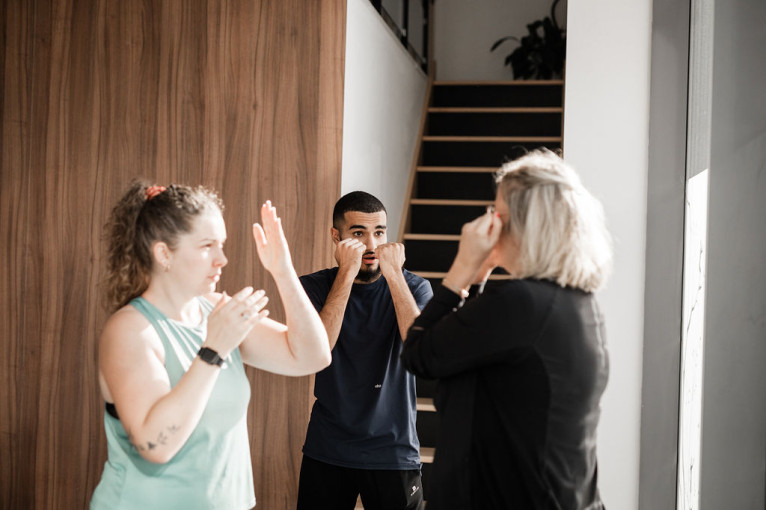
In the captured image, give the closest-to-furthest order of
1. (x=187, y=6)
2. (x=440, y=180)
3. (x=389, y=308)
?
(x=389, y=308) → (x=187, y=6) → (x=440, y=180)

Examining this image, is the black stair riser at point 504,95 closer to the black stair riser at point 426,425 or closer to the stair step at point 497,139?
the stair step at point 497,139

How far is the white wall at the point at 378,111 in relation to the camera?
10.0ft

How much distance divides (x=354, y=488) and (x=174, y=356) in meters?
0.93

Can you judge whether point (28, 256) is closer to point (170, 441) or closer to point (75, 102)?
point (75, 102)

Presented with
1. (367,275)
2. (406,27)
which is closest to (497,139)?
(406,27)

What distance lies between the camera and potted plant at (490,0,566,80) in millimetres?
5473

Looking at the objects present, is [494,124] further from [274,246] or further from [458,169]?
[274,246]

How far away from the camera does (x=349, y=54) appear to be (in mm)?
2994

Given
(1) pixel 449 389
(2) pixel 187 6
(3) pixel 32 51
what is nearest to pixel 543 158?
(1) pixel 449 389

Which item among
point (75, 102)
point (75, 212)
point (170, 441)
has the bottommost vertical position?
point (170, 441)

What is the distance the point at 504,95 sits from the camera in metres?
5.30

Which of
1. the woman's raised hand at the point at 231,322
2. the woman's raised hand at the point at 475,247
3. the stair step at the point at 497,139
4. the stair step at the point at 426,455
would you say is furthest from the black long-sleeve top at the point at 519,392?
the stair step at the point at 497,139

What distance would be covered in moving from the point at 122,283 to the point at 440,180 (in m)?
3.44

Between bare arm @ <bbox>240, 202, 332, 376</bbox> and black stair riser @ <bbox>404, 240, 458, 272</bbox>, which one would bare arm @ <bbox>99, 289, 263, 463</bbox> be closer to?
bare arm @ <bbox>240, 202, 332, 376</bbox>
